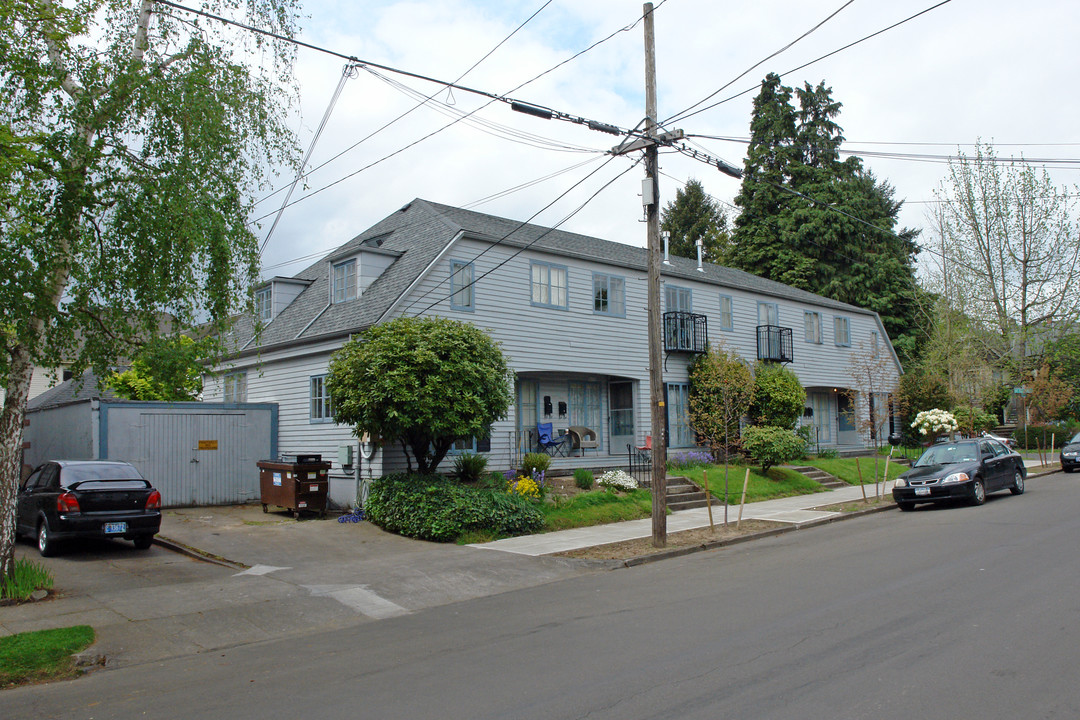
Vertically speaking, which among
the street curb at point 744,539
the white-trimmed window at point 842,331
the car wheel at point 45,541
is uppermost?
the white-trimmed window at point 842,331

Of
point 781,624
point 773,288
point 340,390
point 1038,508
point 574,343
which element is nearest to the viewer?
point 781,624

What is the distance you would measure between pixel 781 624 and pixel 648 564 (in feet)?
15.6

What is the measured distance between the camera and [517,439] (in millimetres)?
19062

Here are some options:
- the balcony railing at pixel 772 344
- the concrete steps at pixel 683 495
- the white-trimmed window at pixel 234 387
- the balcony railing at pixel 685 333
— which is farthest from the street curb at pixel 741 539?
the white-trimmed window at pixel 234 387

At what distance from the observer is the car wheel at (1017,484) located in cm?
1902

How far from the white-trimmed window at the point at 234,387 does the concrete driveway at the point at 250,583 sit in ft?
24.1

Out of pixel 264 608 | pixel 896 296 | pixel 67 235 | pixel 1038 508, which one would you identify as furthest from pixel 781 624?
pixel 896 296

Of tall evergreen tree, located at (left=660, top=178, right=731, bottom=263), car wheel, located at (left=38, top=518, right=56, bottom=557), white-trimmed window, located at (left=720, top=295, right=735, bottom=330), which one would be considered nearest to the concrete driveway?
car wheel, located at (left=38, top=518, right=56, bottom=557)

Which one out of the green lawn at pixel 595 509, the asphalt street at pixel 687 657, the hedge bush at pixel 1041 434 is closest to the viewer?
the asphalt street at pixel 687 657

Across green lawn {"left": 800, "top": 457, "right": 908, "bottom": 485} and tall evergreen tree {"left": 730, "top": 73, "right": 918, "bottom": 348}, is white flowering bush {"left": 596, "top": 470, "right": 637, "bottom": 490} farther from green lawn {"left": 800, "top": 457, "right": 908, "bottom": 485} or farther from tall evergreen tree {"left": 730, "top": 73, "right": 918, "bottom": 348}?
tall evergreen tree {"left": 730, "top": 73, "right": 918, "bottom": 348}

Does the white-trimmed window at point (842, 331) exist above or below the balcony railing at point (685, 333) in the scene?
above

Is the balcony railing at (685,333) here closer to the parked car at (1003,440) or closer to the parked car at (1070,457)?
the parked car at (1003,440)

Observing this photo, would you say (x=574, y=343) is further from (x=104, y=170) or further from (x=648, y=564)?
(x=104, y=170)

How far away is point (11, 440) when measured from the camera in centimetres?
963
